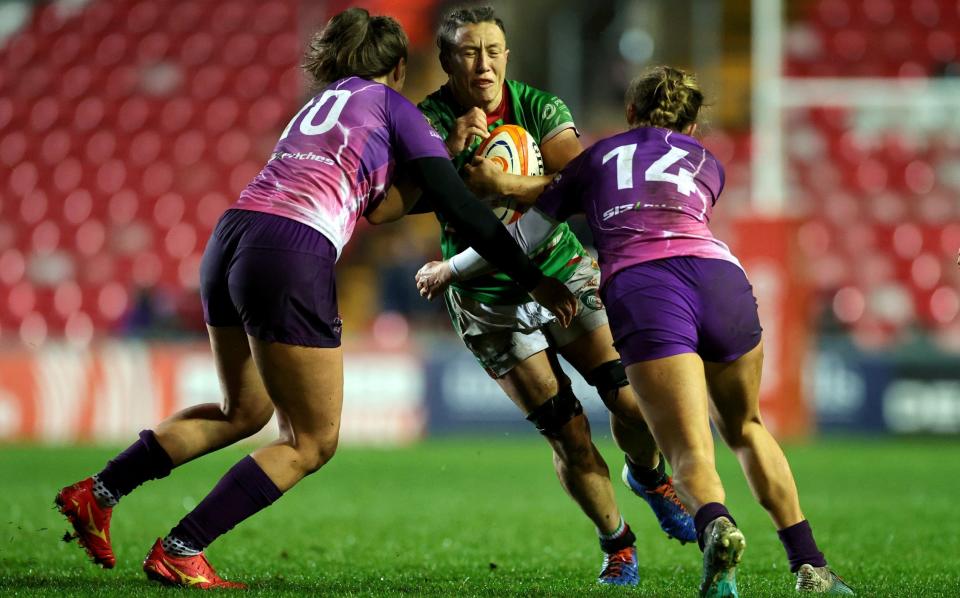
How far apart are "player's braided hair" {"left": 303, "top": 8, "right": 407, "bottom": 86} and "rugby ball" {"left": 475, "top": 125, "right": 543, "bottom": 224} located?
539 millimetres

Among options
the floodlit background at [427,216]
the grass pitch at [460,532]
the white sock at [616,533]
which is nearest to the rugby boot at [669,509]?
the grass pitch at [460,532]

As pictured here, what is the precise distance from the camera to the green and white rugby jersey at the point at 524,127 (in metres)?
5.16

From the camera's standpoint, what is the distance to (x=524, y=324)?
528 cm

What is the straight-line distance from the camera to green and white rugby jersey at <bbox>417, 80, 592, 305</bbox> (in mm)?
5156

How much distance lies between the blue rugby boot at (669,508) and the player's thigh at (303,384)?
1.62m

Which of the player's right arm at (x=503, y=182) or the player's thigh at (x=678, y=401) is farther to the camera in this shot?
the player's right arm at (x=503, y=182)

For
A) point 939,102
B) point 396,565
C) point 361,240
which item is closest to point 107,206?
point 361,240

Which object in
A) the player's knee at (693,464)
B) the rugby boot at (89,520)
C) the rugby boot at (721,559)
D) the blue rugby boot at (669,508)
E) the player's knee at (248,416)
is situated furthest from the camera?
the blue rugby boot at (669,508)

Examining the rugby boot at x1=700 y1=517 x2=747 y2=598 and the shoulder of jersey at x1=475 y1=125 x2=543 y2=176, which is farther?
the shoulder of jersey at x1=475 y1=125 x2=543 y2=176

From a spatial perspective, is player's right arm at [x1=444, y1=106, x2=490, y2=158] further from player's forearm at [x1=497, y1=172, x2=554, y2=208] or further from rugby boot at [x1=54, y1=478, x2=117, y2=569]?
rugby boot at [x1=54, y1=478, x2=117, y2=569]

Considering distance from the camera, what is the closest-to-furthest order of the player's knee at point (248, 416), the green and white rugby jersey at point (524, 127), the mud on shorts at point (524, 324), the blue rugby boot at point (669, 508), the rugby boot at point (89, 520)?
the rugby boot at point (89, 520), the player's knee at point (248, 416), the green and white rugby jersey at point (524, 127), the mud on shorts at point (524, 324), the blue rugby boot at point (669, 508)

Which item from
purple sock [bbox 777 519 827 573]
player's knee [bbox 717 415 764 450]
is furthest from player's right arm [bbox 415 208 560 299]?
purple sock [bbox 777 519 827 573]

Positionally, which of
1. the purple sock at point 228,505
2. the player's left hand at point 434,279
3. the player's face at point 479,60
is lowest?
the purple sock at point 228,505

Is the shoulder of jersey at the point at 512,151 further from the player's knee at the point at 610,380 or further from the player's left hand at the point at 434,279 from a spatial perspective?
the player's knee at the point at 610,380
